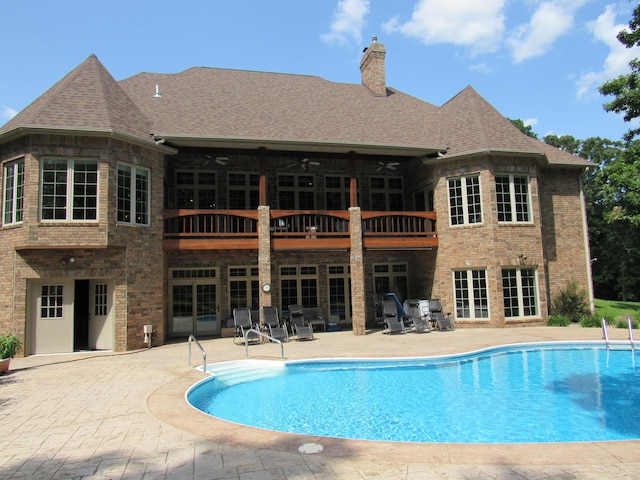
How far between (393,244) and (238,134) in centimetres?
676

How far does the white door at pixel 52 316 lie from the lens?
1205 cm

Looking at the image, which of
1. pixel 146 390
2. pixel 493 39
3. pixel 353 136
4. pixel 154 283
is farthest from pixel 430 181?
pixel 146 390

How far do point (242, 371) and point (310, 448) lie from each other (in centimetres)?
543

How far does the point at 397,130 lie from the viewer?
1689 centimetres

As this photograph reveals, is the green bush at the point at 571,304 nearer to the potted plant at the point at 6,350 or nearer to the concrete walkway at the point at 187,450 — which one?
the concrete walkway at the point at 187,450

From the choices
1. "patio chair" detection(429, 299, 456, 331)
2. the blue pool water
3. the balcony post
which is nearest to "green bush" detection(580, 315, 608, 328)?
the blue pool water

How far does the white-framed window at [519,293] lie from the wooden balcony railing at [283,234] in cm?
298

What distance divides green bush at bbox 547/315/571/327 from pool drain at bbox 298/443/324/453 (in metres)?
→ 13.8

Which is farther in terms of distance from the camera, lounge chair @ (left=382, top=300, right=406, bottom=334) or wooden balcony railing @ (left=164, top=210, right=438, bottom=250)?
lounge chair @ (left=382, top=300, right=406, bottom=334)

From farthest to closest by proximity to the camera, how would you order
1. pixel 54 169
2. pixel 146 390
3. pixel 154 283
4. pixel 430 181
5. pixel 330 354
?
pixel 430 181 → pixel 154 283 → pixel 54 169 → pixel 330 354 → pixel 146 390

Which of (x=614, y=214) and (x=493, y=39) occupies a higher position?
(x=493, y=39)

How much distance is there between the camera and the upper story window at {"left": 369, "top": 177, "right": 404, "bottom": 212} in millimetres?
18188

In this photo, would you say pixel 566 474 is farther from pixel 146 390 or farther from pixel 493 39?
pixel 493 39

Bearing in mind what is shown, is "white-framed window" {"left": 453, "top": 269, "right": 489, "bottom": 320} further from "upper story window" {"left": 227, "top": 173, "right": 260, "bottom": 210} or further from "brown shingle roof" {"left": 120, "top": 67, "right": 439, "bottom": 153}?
"upper story window" {"left": 227, "top": 173, "right": 260, "bottom": 210}
